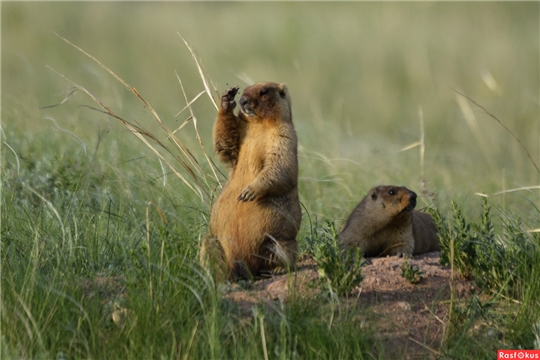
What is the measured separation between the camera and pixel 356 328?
380 cm

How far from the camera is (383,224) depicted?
601 centimetres

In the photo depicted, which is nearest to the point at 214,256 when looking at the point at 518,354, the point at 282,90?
the point at 282,90

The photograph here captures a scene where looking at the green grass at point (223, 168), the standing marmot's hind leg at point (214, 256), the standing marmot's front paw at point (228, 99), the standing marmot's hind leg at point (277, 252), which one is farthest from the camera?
the standing marmot's front paw at point (228, 99)

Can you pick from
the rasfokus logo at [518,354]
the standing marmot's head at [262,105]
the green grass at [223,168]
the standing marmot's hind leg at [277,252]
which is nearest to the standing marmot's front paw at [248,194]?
the standing marmot's hind leg at [277,252]

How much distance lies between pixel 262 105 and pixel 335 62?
10.7 m

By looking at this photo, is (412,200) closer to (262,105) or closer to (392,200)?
(392,200)

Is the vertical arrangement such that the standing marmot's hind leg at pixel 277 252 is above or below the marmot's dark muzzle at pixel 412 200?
above

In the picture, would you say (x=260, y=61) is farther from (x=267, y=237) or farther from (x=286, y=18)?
(x=267, y=237)

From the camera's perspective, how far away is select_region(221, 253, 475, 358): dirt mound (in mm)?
3934

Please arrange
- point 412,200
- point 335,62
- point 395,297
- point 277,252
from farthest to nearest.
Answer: point 335,62, point 412,200, point 277,252, point 395,297

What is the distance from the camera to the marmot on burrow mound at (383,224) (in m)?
5.96

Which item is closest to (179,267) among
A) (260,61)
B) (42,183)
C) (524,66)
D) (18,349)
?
(18,349)

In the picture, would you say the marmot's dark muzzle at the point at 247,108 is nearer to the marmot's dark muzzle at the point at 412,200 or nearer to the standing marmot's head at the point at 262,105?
the standing marmot's head at the point at 262,105

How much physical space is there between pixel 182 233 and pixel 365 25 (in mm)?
12376
